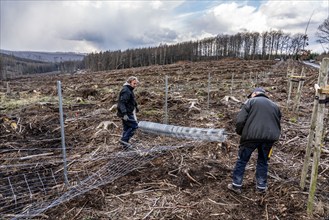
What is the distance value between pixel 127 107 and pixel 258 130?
3.02 metres

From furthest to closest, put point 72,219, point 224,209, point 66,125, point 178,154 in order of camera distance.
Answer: point 66,125
point 178,154
point 224,209
point 72,219

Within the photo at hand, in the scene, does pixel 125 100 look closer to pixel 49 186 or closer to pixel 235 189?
pixel 49 186

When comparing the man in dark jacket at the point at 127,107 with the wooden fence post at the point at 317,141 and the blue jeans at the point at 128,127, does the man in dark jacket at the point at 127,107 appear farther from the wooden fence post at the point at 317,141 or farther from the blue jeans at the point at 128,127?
the wooden fence post at the point at 317,141

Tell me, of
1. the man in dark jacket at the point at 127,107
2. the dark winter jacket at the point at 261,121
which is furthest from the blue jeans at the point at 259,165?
the man in dark jacket at the point at 127,107

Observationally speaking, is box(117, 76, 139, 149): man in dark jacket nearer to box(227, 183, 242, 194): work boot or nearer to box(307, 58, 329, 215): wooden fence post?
box(227, 183, 242, 194): work boot

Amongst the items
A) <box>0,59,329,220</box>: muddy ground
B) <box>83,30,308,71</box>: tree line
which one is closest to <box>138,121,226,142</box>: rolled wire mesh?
<box>0,59,329,220</box>: muddy ground

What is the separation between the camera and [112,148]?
599 centimetres

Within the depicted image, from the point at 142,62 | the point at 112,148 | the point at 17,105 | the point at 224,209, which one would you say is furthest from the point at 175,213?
the point at 142,62

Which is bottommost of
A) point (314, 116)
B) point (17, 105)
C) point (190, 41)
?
point (17, 105)

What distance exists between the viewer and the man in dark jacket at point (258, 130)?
387cm

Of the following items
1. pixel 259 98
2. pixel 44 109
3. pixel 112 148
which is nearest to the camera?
pixel 259 98

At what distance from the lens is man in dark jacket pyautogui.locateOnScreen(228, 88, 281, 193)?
3865 millimetres

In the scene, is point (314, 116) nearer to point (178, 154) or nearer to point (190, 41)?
point (178, 154)

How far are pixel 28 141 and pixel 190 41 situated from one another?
79452 millimetres
